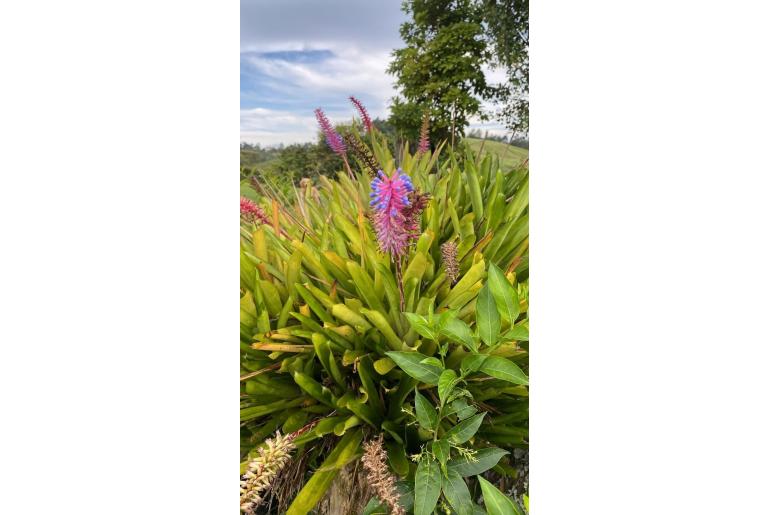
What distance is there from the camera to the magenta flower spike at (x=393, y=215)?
60.7 inches

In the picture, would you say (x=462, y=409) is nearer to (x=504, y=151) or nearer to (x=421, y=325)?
(x=421, y=325)

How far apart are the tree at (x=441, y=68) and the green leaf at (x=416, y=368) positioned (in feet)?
1.95

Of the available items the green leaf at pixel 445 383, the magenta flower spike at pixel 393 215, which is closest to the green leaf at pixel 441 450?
the green leaf at pixel 445 383

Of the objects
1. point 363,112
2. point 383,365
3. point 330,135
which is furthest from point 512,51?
point 383,365

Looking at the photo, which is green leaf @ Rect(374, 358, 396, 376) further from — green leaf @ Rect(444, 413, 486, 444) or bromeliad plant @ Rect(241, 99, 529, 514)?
green leaf @ Rect(444, 413, 486, 444)

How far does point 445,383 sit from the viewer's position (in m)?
1.37

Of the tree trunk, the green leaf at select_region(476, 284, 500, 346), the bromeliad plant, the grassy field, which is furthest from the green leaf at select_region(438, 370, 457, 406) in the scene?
the grassy field

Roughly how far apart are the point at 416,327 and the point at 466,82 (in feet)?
2.23

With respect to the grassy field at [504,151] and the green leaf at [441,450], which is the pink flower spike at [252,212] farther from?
the green leaf at [441,450]

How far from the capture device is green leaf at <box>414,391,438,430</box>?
142cm

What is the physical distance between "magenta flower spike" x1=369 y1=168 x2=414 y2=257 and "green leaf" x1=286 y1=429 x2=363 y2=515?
0.49 m

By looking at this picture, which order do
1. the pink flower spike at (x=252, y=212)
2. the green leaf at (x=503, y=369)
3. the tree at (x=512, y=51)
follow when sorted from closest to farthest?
1. the green leaf at (x=503, y=369)
2. the tree at (x=512, y=51)
3. the pink flower spike at (x=252, y=212)
